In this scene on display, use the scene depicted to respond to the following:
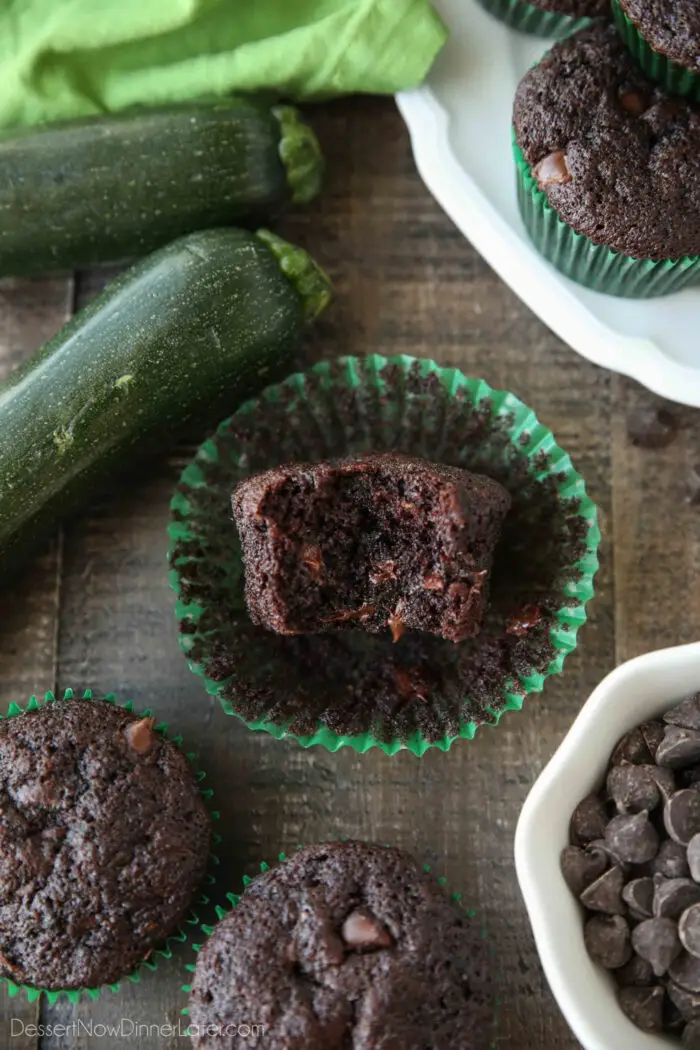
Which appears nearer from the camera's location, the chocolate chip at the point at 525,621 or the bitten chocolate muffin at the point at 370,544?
the bitten chocolate muffin at the point at 370,544

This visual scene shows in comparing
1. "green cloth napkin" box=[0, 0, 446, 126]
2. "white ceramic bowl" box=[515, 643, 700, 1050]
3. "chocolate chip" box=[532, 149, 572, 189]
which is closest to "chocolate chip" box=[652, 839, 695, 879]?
"white ceramic bowl" box=[515, 643, 700, 1050]

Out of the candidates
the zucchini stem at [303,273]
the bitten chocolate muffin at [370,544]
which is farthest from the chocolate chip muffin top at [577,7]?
the bitten chocolate muffin at [370,544]

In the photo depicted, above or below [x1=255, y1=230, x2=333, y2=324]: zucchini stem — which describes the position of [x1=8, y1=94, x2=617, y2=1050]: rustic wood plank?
below

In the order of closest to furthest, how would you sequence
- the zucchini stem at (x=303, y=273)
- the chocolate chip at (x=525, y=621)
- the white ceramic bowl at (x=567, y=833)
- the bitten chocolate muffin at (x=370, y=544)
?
the white ceramic bowl at (x=567, y=833), the bitten chocolate muffin at (x=370, y=544), the chocolate chip at (x=525, y=621), the zucchini stem at (x=303, y=273)

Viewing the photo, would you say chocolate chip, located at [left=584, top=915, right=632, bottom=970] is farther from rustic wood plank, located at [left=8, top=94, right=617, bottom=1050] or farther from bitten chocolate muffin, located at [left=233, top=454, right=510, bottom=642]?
bitten chocolate muffin, located at [left=233, top=454, right=510, bottom=642]

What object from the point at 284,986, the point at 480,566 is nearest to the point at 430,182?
the point at 480,566

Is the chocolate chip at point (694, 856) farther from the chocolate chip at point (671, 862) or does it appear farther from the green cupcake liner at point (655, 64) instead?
the green cupcake liner at point (655, 64)

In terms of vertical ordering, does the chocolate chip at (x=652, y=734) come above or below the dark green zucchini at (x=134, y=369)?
below

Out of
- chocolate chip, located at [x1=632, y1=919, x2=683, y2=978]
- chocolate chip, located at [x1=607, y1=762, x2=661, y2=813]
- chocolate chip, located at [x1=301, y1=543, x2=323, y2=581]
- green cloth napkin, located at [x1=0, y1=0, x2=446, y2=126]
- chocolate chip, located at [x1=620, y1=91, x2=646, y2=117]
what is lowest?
chocolate chip, located at [x1=632, y1=919, x2=683, y2=978]
